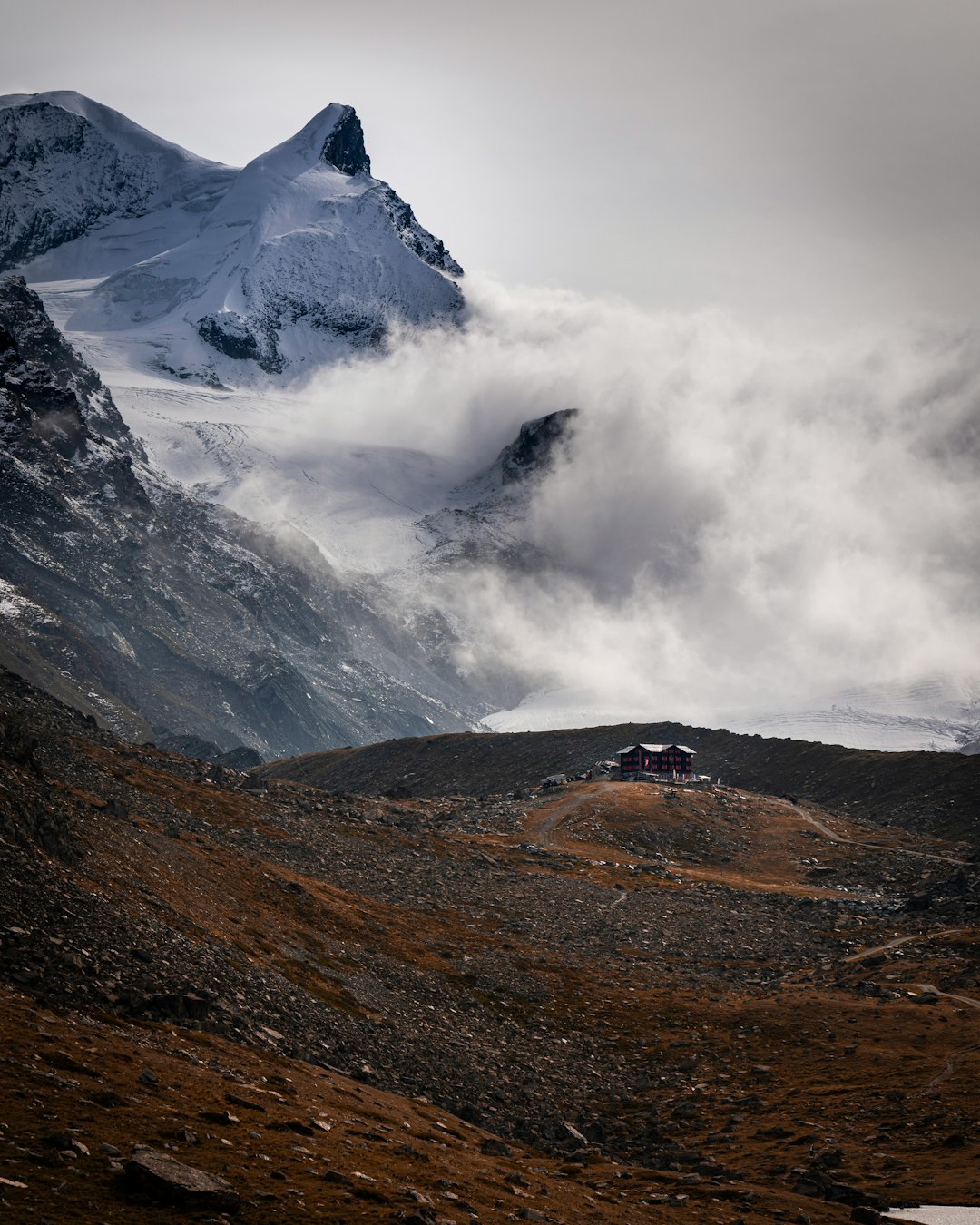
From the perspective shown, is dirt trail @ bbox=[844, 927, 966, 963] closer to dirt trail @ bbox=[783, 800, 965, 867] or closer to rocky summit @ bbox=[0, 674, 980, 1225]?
rocky summit @ bbox=[0, 674, 980, 1225]

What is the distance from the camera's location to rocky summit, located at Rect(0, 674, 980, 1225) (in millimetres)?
26781

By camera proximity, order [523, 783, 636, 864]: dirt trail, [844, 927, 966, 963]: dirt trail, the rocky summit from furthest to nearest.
→ [523, 783, 636, 864]: dirt trail
[844, 927, 966, 963]: dirt trail
the rocky summit

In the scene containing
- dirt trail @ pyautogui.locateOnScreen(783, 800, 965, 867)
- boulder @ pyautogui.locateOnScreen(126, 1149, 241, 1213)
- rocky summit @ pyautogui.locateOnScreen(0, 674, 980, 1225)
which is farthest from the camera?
dirt trail @ pyautogui.locateOnScreen(783, 800, 965, 867)

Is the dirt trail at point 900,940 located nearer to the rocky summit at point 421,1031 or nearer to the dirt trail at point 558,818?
the rocky summit at point 421,1031

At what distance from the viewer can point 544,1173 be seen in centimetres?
3516

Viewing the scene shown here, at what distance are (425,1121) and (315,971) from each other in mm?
15660

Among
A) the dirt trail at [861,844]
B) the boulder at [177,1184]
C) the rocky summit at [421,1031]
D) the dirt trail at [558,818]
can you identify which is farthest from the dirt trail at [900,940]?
the boulder at [177,1184]

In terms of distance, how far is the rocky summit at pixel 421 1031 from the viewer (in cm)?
2678

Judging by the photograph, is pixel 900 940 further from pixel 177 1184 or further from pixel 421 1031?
pixel 177 1184

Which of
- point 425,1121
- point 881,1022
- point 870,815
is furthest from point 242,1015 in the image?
point 870,815

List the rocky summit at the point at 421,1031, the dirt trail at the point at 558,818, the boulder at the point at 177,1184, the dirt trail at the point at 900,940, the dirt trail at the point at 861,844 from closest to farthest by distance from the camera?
the boulder at the point at 177,1184 < the rocky summit at the point at 421,1031 < the dirt trail at the point at 900,940 < the dirt trail at the point at 861,844 < the dirt trail at the point at 558,818

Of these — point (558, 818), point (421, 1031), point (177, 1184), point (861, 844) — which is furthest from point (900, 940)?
point (558, 818)

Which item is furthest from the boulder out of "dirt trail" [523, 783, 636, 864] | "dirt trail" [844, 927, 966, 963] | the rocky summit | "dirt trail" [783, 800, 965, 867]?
"dirt trail" [783, 800, 965, 867]

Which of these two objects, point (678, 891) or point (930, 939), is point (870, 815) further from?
point (930, 939)
